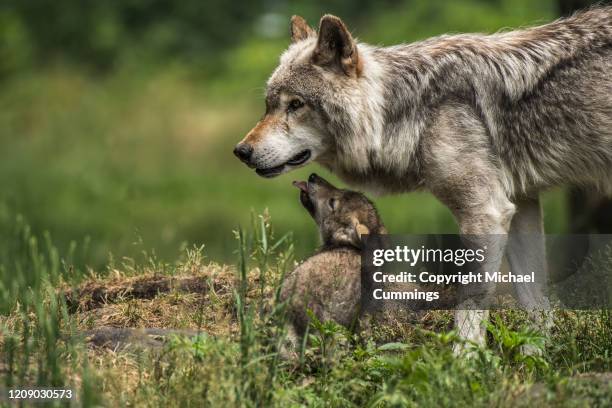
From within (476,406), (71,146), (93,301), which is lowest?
(476,406)

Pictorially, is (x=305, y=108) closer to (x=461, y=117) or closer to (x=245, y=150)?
(x=245, y=150)

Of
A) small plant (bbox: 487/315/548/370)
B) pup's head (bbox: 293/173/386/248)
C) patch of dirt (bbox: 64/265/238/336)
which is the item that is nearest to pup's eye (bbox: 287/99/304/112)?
pup's head (bbox: 293/173/386/248)

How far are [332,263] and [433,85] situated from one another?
4.43 ft

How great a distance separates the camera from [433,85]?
5.81 m

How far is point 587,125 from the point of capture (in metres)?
5.74

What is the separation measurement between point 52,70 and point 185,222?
11189 mm

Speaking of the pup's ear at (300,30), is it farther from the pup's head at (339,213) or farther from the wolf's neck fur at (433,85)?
the pup's head at (339,213)

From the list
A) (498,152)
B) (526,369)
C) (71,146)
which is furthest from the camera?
(71,146)

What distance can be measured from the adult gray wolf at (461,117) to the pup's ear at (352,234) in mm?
510

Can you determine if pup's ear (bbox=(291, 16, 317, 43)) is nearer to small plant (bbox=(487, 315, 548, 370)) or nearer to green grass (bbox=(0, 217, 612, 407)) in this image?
green grass (bbox=(0, 217, 612, 407))

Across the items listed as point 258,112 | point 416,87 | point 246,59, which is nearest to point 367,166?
point 416,87

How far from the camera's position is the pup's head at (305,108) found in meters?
5.79

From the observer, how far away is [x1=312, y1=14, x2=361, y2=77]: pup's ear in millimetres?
5789

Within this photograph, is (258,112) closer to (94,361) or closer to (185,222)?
(185,222)
